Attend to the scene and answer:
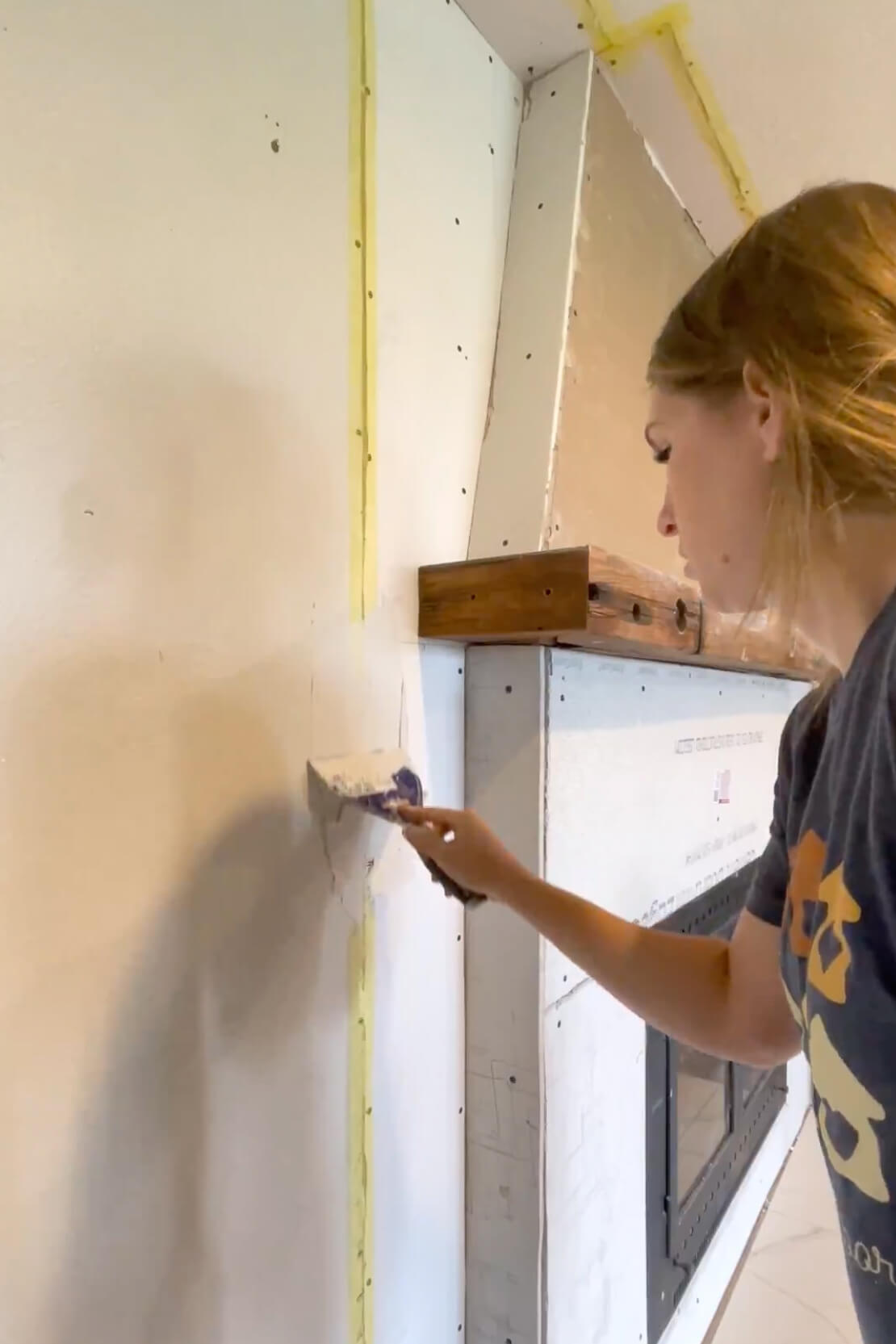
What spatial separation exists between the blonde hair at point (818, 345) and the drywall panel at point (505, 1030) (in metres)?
0.40

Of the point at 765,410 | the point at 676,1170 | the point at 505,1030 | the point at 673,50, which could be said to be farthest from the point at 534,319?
the point at 676,1170

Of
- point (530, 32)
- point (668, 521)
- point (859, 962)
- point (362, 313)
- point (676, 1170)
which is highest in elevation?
point (530, 32)

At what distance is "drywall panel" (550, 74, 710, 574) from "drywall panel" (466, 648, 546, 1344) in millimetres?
200

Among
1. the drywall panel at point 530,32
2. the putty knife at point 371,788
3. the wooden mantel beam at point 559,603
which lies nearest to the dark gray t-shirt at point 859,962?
the wooden mantel beam at point 559,603

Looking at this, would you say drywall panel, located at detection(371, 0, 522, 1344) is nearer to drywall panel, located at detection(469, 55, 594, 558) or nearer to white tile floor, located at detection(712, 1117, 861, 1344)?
drywall panel, located at detection(469, 55, 594, 558)

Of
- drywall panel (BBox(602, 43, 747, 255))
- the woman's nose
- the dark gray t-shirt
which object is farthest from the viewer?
drywall panel (BBox(602, 43, 747, 255))

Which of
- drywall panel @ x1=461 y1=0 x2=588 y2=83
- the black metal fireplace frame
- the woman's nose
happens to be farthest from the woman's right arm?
drywall panel @ x1=461 y1=0 x2=588 y2=83

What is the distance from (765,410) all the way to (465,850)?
443mm

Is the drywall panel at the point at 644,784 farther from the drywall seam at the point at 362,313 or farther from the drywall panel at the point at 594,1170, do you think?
the drywall seam at the point at 362,313

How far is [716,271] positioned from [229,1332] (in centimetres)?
91

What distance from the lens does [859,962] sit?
1.59 ft

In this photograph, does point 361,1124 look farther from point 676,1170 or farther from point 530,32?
point 530,32

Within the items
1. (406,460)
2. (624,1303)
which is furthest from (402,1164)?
(406,460)

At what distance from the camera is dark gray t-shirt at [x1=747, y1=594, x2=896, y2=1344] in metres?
0.47
